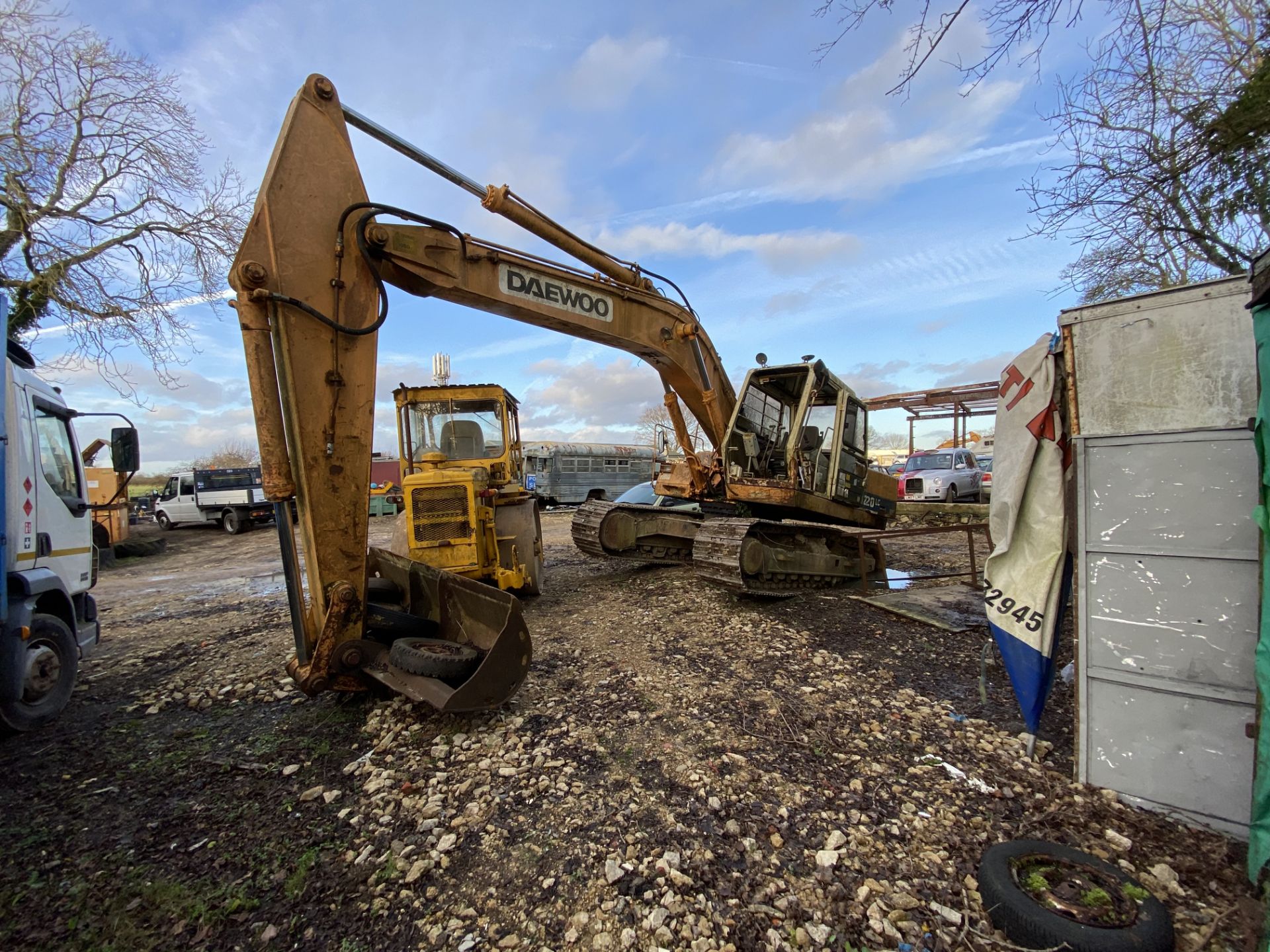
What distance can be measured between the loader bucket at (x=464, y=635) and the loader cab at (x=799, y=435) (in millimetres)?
3689

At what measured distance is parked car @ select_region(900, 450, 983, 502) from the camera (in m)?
18.6

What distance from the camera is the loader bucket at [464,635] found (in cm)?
338

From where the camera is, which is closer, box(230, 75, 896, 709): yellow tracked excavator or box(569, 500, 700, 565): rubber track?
box(230, 75, 896, 709): yellow tracked excavator

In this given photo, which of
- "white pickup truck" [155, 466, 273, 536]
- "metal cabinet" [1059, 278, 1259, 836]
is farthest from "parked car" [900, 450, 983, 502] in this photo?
"white pickup truck" [155, 466, 273, 536]

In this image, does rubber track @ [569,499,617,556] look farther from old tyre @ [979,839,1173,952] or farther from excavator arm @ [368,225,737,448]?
old tyre @ [979,839,1173,952]

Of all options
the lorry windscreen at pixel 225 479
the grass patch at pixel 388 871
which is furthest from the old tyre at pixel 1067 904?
the lorry windscreen at pixel 225 479

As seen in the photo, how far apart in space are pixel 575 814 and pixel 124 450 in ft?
16.4

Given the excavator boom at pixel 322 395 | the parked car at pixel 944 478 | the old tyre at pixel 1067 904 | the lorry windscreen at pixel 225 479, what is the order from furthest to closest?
the lorry windscreen at pixel 225 479 → the parked car at pixel 944 478 → the excavator boom at pixel 322 395 → the old tyre at pixel 1067 904

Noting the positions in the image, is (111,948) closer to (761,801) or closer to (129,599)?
(761,801)

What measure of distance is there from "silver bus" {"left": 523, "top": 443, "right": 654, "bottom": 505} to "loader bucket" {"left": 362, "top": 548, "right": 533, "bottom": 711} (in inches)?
778

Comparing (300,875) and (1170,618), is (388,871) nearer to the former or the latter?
(300,875)

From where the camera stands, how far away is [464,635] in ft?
14.0

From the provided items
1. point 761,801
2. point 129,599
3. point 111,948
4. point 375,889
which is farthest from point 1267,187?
point 129,599

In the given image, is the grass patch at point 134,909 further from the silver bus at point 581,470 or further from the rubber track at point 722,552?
the silver bus at point 581,470
